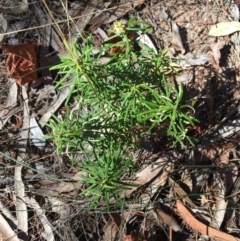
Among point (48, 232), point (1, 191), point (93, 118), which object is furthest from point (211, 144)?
point (1, 191)

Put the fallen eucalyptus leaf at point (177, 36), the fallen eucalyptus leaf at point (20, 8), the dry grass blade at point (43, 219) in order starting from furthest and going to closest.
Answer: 1. the fallen eucalyptus leaf at point (20, 8)
2. the fallen eucalyptus leaf at point (177, 36)
3. the dry grass blade at point (43, 219)

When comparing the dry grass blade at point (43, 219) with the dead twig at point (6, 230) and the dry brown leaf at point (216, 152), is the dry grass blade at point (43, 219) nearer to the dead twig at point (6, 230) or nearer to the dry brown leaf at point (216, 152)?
the dead twig at point (6, 230)

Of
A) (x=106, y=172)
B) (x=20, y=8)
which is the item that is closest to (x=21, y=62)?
(x=20, y=8)

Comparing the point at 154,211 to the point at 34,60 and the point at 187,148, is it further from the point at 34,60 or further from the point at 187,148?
the point at 34,60

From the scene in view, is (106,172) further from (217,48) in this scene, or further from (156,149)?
(217,48)

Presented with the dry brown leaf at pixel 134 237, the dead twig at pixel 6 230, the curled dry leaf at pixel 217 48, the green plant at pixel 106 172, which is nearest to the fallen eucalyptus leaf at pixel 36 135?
the dead twig at pixel 6 230

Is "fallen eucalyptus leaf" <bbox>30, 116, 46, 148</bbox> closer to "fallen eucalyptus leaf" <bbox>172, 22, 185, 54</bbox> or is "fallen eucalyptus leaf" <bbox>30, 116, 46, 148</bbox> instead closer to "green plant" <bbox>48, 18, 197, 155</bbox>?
"green plant" <bbox>48, 18, 197, 155</bbox>

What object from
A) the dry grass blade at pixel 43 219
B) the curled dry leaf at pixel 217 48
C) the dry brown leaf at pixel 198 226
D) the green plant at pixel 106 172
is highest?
the curled dry leaf at pixel 217 48

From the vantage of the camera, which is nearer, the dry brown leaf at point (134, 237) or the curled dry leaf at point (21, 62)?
the dry brown leaf at point (134, 237)
